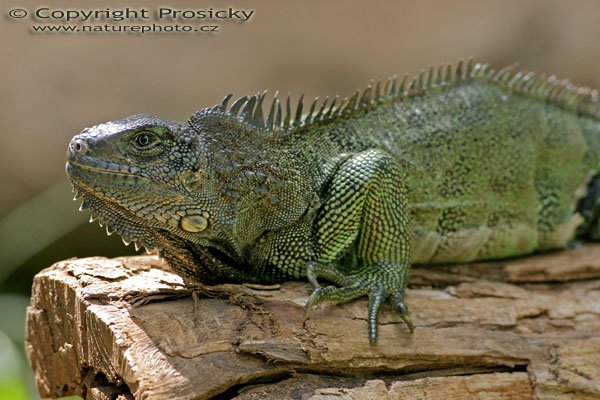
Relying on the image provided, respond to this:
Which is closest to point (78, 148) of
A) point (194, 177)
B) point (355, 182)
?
point (194, 177)

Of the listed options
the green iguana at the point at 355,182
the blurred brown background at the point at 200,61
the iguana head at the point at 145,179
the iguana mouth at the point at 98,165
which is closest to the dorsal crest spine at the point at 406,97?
the green iguana at the point at 355,182

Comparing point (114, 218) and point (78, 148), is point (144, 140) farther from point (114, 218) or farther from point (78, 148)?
point (114, 218)

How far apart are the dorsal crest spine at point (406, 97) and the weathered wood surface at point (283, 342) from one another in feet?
4.00

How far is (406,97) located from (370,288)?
193 cm

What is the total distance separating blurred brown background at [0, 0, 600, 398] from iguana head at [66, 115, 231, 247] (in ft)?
10.8

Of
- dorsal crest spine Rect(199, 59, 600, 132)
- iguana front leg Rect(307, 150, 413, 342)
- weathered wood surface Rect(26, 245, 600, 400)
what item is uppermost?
dorsal crest spine Rect(199, 59, 600, 132)

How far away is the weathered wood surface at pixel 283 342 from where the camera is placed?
3557mm

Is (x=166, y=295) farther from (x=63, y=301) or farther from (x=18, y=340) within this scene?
(x=18, y=340)

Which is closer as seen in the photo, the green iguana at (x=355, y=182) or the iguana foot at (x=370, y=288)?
the green iguana at (x=355, y=182)

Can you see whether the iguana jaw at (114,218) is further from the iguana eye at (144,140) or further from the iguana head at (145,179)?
the iguana eye at (144,140)

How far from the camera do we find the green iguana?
3908 millimetres

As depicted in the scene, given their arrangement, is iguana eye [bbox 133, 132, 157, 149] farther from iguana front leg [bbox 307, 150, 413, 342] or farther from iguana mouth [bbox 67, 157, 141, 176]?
iguana front leg [bbox 307, 150, 413, 342]

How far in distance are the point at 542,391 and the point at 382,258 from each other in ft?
4.61

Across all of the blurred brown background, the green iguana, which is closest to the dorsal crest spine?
the green iguana
